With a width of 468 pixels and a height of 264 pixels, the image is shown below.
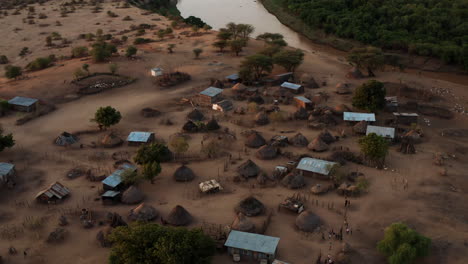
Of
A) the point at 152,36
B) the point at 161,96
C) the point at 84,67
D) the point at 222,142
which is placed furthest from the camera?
the point at 152,36

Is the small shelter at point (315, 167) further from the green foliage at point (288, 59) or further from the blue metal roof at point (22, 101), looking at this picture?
the blue metal roof at point (22, 101)

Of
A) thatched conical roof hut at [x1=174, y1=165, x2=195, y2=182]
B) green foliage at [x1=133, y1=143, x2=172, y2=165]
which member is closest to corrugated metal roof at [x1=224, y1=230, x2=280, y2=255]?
thatched conical roof hut at [x1=174, y1=165, x2=195, y2=182]

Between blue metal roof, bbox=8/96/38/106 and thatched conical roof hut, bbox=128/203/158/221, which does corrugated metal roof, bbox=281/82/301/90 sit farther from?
blue metal roof, bbox=8/96/38/106

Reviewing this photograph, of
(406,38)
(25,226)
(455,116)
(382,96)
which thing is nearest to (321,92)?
(382,96)

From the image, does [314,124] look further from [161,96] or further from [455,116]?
[161,96]

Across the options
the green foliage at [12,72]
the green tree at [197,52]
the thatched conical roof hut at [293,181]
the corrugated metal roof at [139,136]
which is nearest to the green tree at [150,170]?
the corrugated metal roof at [139,136]

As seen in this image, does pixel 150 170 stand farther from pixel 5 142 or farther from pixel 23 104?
pixel 23 104

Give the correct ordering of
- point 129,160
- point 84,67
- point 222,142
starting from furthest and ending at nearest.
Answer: point 84,67 < point 222,142 < point 129,160
